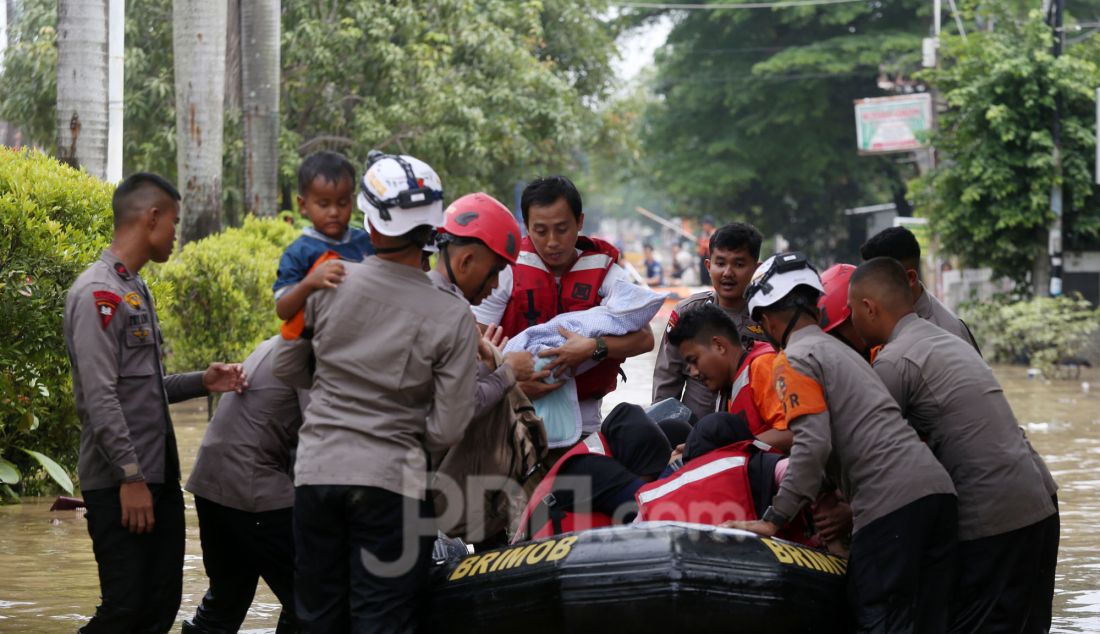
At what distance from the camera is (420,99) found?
22.7 metres

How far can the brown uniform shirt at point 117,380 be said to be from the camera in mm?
4824

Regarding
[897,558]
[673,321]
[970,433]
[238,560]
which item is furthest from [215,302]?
[897,558]

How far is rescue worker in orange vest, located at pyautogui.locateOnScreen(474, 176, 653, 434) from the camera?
5531 mm

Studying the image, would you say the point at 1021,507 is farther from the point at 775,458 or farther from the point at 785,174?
the point at 785,174

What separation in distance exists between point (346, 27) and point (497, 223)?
18143 millimetres

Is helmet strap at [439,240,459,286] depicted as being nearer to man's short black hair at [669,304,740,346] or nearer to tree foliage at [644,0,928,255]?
man's short black hair at [669,304,740,346]

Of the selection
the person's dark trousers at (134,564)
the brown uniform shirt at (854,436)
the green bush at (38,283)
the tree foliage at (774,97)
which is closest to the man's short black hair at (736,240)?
the brown uniform shirt at (854,436)

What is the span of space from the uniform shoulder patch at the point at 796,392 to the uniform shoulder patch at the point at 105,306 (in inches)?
89.8

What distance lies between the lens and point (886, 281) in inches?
210

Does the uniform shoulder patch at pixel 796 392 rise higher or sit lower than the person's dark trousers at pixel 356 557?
higher

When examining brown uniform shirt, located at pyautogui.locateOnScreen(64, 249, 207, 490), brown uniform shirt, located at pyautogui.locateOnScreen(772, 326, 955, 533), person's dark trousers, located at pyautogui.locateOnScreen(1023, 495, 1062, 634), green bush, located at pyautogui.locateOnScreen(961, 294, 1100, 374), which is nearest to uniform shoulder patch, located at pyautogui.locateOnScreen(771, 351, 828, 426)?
brown uniform shirt, located at pyautogui.locateOnScreen(772, 326, 955, 533)

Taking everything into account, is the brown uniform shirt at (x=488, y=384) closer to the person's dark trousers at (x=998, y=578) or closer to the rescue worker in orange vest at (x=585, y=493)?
the rescue worker in orange vest at (x=585, y=493)

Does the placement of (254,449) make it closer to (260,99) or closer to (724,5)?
(260,99)

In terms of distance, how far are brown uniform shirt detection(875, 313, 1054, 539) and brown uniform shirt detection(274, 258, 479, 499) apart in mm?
1715
